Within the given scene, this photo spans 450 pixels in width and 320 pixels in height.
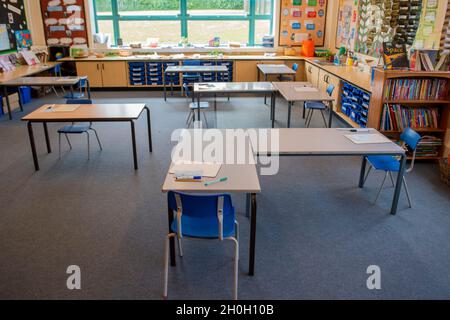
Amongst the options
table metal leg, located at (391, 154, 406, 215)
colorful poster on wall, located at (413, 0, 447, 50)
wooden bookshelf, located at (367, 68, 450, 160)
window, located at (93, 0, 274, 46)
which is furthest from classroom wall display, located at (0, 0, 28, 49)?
table metal leg, located at (391, 154, 406, 215)

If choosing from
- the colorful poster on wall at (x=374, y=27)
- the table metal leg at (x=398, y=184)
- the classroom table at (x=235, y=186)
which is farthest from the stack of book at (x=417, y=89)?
the classroom table at (x=235, y=186)

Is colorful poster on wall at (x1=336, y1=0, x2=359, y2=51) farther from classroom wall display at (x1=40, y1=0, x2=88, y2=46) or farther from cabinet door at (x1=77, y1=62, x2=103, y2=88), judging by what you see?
classroom wall display at (x1=40, y1=0, x2=88, y2=46)

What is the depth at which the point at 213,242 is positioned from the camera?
10.4 feet

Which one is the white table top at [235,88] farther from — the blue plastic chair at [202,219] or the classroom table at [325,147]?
the blue plastic chair at [202,219]

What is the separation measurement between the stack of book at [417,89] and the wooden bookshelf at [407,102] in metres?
0.04

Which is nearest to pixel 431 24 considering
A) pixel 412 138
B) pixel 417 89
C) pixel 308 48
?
pixel 417 89

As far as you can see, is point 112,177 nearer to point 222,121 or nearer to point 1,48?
point 222,121

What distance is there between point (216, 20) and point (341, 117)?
15.4 feet

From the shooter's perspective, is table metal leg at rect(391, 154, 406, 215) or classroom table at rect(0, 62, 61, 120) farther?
classroom table at rect(0, 62, 61, 120)

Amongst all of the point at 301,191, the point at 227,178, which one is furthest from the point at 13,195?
the point at 301,191

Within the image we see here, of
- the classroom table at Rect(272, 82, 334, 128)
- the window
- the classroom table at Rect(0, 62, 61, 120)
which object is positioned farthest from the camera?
the window

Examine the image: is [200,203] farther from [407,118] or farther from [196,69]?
[196,69]

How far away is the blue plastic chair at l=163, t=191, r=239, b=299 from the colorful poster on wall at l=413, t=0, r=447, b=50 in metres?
3.95

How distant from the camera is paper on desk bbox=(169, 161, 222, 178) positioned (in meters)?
2.78
